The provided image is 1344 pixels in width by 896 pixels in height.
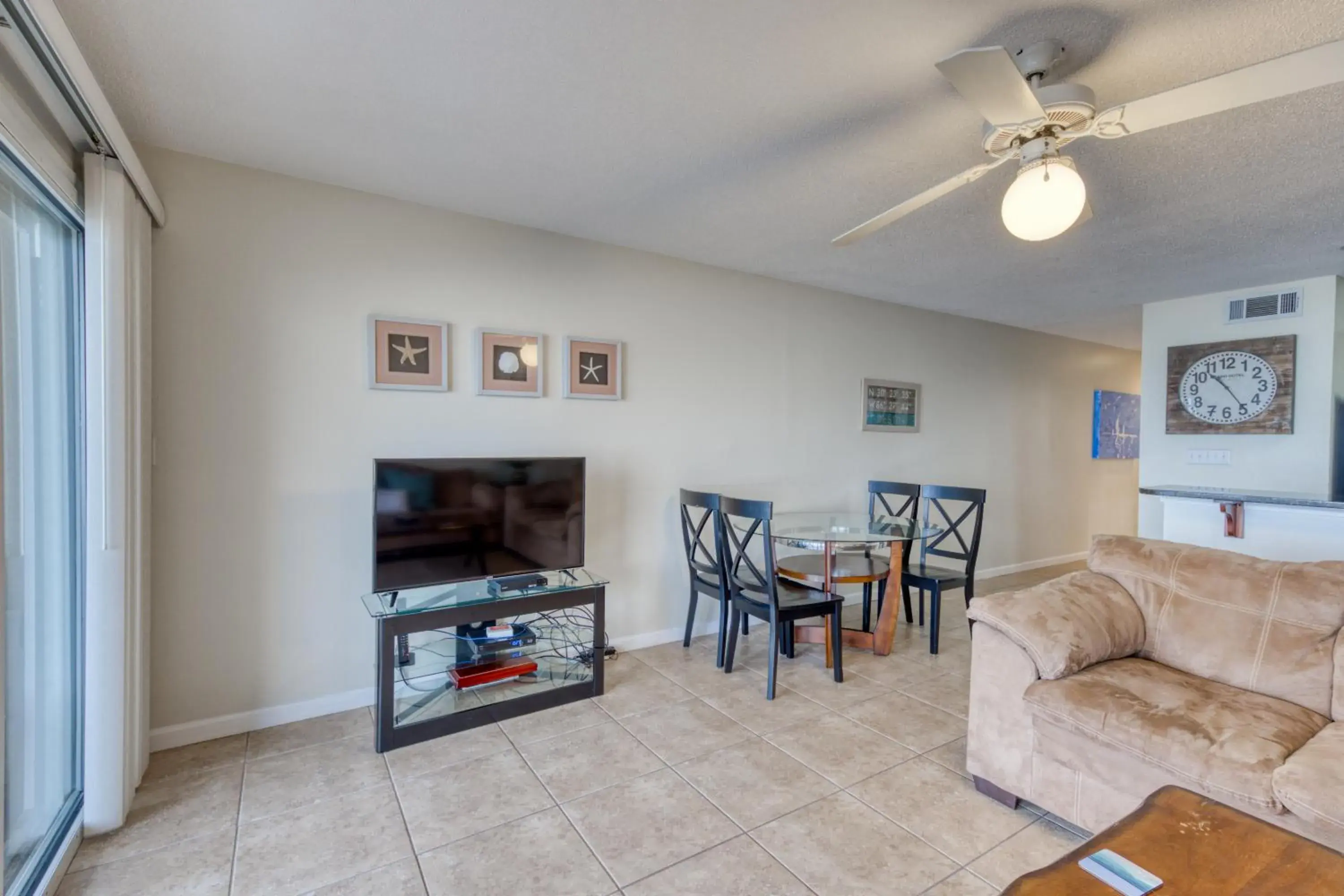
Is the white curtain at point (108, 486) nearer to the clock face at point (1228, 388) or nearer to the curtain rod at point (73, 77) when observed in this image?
the curtain rod at point (73, 77)

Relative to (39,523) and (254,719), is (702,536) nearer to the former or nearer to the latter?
(254,719)

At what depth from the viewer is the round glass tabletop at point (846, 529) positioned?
10.5ft

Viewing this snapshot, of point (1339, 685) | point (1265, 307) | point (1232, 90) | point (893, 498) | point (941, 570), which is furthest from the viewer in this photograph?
point (893, 498)

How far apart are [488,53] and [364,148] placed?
881 mm

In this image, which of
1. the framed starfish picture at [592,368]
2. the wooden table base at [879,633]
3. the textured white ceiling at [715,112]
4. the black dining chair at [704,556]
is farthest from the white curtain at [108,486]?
the wooden table base at [879,633]

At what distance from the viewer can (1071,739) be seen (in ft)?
6.09

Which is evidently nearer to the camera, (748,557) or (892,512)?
(748,557)

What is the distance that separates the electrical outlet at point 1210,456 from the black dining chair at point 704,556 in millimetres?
3533

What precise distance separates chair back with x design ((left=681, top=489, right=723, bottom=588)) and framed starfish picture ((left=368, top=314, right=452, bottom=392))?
141cm

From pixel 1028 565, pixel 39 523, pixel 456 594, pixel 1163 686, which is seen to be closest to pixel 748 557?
pixel 456 594

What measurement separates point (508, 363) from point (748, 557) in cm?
162

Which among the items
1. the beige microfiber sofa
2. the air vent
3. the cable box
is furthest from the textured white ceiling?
the cable box

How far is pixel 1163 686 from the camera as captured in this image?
1929mm

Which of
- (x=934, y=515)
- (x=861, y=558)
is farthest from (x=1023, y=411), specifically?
(x=861, y=558)
